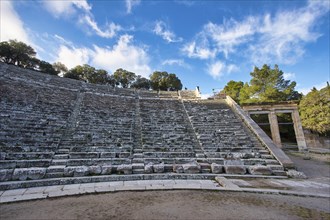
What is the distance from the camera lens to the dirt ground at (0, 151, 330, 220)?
3.18 meters

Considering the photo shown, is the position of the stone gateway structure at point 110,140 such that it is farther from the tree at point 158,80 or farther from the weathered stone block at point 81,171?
the tree at point 158,80

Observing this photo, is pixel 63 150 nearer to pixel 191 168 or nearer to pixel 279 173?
pixel 191 168

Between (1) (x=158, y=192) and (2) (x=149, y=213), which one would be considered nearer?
(2) (x=149, y=213)

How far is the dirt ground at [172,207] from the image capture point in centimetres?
318

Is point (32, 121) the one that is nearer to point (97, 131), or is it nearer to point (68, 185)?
point (97, 131)

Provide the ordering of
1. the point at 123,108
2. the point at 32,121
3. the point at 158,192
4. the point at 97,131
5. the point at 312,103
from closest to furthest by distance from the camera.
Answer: the point at 158,192 < the point at 32,121 < the point at 97,131 < the point at 123,108 < the point at 312,103

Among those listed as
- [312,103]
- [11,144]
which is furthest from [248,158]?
[312,103]

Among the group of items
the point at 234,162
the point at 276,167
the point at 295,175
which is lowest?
the point at 295,175

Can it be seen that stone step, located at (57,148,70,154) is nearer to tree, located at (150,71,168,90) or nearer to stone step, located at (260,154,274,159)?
stone step, located at (260,154,274,159)

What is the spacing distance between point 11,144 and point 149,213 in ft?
19.4

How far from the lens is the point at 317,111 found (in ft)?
61.2

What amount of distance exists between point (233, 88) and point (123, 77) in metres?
17.5

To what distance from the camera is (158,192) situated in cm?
457

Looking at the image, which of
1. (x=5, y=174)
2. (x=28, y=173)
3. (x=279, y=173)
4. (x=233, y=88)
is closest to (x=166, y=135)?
(x=279, y=173)
